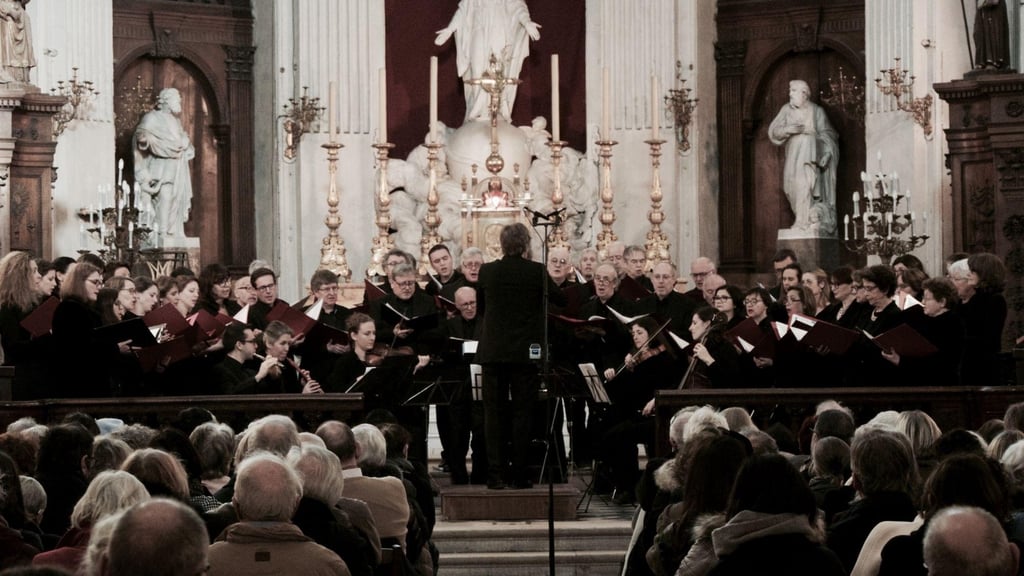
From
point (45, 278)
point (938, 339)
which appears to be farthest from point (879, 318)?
point (45, 278)

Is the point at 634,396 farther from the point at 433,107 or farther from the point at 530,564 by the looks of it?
the point at 433,107

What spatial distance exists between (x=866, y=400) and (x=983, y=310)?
814 mm

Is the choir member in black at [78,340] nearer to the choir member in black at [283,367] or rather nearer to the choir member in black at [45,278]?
Result: the choir member in black at [45,278]

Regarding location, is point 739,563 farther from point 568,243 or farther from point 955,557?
point 568,243

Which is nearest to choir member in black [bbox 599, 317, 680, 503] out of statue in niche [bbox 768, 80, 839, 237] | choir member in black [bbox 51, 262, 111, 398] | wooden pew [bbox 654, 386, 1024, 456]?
wooden pew [bbox 654, 386, 1024, 456]

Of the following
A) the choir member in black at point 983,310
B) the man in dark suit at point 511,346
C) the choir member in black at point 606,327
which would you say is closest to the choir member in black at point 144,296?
the man in dark suit at point 511,346

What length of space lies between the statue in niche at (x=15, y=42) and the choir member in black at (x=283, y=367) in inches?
193

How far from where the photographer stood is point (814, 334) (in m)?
9.05

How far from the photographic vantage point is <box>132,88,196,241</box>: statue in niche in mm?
16812

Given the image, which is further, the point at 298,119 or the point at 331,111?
the point at 298,119

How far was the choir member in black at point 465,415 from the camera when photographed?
34.3 feet

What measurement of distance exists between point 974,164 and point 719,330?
13.7 ft

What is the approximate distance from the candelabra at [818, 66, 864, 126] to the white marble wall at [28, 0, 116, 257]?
6753mm

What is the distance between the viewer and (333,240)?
53.4ft
